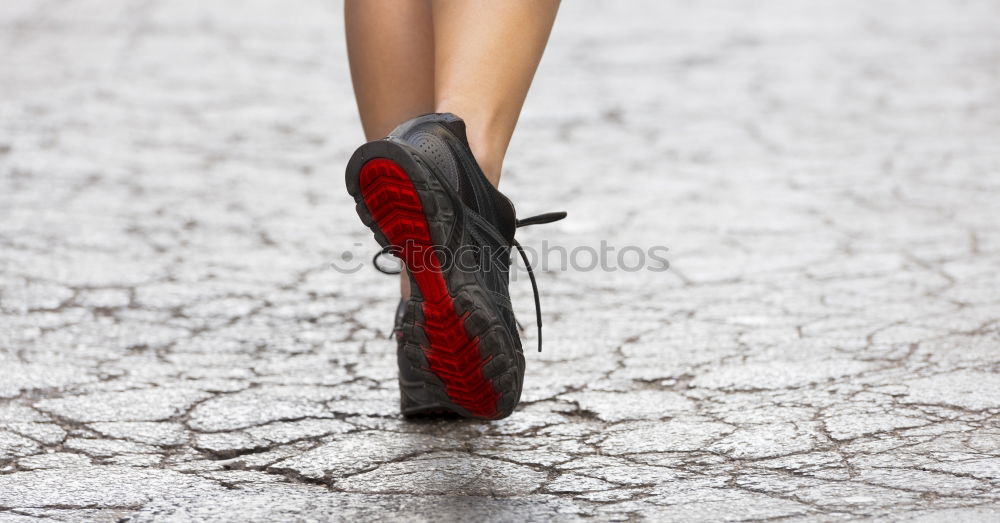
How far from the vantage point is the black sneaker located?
137 cm

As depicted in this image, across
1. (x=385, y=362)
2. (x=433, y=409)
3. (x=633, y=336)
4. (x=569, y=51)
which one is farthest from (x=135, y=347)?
(x=569, y=51)

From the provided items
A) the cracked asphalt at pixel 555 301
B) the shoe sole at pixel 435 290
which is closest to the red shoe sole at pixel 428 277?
the shoe sole at pixel 435 290

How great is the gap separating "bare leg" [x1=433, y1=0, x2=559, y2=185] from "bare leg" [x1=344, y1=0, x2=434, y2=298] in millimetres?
149

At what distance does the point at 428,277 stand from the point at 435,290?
2cm

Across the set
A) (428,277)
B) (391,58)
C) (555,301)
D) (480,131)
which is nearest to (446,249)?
(428,277)

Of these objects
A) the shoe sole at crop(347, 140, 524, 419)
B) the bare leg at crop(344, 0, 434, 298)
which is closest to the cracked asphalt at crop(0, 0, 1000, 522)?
the shoe sole at crop(347, 140, 524, 419)

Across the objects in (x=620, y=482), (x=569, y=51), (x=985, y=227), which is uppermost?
(x=569, y=51)

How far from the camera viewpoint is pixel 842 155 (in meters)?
3.78

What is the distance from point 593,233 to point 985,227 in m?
0.96

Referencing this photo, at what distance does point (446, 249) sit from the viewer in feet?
4.61

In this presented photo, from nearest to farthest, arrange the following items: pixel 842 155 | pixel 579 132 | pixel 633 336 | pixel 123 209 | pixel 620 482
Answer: pixel 620 482 → pixel 633 336 → pixel 123 209 → pixel 842 155 → pixel 579 132

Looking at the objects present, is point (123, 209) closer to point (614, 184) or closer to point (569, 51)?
point (614, 184)

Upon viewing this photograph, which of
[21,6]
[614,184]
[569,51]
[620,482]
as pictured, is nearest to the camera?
[620,482]

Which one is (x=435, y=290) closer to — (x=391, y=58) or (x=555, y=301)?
(x=391, y=58)
